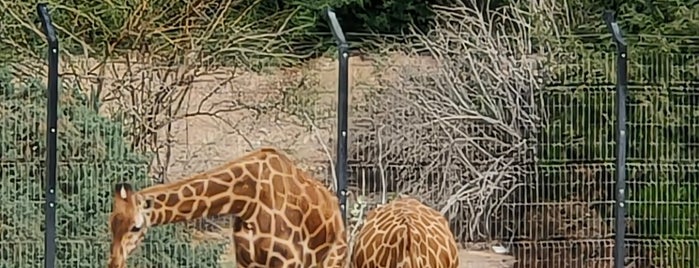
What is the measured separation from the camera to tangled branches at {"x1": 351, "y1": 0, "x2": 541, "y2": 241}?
641 centimetres

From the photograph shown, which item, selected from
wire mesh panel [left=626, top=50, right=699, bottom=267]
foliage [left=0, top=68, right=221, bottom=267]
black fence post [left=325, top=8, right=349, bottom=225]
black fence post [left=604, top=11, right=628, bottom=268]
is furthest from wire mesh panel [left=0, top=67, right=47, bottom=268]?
wire mesh panel [left=626, top=50, right=699, bottom=267]

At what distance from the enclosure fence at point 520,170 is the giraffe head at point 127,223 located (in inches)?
20.0

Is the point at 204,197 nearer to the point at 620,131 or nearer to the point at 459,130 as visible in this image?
the point at 620,131

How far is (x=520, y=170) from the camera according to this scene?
6398 millimetres

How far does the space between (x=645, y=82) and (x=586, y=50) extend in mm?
774

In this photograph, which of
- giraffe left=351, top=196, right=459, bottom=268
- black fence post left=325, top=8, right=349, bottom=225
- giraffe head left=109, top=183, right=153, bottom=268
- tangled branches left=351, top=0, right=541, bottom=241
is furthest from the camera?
tangled branches left=351, top=0, right=541, bottom=241

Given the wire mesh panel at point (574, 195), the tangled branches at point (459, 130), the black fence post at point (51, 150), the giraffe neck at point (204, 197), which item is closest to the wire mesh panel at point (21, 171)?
the black fence post at point (51, 150)

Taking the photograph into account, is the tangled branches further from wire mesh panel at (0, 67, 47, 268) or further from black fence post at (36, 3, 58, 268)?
black fence post at (36, 3, 58, 268)

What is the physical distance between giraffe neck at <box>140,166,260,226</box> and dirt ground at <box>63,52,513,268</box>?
122 centimetres

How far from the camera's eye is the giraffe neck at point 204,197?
15.7ft

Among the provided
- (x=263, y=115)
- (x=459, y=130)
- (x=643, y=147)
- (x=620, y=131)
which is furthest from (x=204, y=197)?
(x=643, y=147)

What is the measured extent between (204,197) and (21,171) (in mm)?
1144

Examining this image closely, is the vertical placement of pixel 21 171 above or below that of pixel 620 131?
below

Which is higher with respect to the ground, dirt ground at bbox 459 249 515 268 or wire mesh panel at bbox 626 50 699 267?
wire mesh panel at bbox 626 50 699 267
